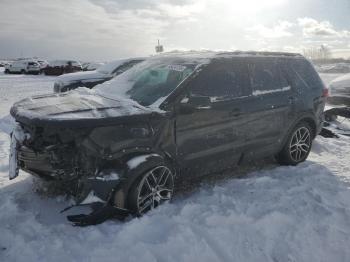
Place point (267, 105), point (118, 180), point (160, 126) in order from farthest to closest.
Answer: point (267, 105) < point (160, 126) < point (118, 180)

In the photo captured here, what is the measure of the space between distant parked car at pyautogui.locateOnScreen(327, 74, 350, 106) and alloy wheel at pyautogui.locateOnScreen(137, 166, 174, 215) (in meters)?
8.51

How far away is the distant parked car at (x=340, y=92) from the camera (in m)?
11.1

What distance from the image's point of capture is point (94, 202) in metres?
3.71

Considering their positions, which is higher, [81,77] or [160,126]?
[81,77]

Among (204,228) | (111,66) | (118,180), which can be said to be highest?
(111,66)

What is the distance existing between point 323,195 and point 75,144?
3057 mm

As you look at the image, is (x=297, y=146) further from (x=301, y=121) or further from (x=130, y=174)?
(x=130, y=174)

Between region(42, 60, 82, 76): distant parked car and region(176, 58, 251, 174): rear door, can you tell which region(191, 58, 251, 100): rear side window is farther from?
region(42, 60, 82, 76): distant parked car

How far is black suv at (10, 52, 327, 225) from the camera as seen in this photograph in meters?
3.69

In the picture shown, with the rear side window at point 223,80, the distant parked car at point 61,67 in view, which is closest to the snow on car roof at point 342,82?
the rear side window at point 223,80

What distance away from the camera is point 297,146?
6.11m

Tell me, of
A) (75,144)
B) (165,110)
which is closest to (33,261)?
(75,144)

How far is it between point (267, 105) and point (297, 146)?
1.17m

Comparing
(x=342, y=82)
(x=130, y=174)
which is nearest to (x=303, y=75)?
(x=130, y=174)
